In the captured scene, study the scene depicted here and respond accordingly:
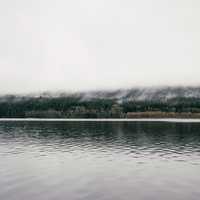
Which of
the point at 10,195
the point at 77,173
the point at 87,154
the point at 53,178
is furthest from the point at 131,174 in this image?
the point at 87,154

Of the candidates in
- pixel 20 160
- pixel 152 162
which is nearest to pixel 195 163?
pixel 152 162

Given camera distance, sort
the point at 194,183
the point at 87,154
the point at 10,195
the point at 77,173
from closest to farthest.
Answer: the point at 10,195
the point at 194,183
the point at 77,173
the point at 87,154

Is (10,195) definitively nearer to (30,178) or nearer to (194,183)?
(30,178)

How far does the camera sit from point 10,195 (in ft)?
111

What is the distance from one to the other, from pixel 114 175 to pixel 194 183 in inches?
415

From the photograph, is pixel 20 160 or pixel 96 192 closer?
pixel 96 192

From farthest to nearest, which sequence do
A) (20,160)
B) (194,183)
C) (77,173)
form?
(20,160) → (77,173) → (194,183)

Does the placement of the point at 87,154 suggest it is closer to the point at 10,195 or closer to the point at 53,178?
the point at 53,178

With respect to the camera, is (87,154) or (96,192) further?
(87,154)

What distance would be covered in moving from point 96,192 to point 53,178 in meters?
9.04

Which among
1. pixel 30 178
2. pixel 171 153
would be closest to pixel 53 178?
pixel 30 178

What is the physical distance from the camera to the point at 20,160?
56.9 m

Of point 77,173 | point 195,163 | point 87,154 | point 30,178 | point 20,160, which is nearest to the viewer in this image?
point 30,178

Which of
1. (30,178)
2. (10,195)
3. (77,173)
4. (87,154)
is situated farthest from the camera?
(87,154)
